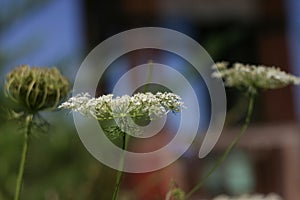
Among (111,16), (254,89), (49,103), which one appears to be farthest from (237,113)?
(111,16)

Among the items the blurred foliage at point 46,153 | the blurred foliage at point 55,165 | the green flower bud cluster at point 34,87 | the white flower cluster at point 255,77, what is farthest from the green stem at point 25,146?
the blurred foliage at point 46,153

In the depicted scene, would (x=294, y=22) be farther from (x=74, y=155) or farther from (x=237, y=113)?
(x=237, y=113)

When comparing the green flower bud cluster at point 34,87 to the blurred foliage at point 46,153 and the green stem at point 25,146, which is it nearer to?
the green stem at point 25,146

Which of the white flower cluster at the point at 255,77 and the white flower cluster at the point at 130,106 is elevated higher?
the white flower cluster at the point at 255,77

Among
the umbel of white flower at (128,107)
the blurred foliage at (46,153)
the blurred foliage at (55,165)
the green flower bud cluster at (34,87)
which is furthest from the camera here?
the blurred foliage at (46,153)

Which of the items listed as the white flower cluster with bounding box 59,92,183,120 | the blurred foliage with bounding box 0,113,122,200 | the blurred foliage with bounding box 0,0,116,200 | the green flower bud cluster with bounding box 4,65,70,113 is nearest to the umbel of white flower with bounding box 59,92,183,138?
the white flower cluster with bounding box 59,92,183,120

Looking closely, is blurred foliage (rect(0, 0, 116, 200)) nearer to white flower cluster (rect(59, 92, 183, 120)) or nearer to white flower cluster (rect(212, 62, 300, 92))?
white flower cluster (rect(212, 62, 300, 92))
